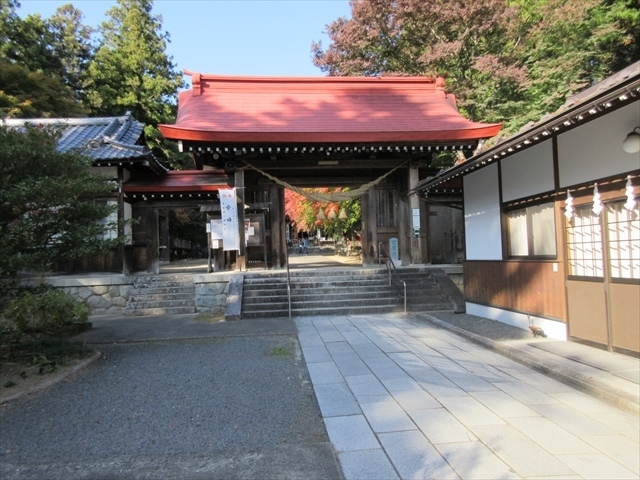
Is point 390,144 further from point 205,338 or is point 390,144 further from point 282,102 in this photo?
point 205,338

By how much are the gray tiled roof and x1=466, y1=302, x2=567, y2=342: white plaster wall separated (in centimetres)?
915

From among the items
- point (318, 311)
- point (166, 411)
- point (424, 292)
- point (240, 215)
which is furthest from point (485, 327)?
point (240, 215)

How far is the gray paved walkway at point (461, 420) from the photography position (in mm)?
2832

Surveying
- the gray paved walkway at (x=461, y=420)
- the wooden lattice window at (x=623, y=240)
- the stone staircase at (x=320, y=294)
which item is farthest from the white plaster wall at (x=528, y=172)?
the stone staircase at (x=320, y=294)

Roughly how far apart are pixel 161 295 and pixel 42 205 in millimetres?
5261

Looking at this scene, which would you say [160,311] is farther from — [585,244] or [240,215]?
[585,244]

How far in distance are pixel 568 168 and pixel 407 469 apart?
16.2ft

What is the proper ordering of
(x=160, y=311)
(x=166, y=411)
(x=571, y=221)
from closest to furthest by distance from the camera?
(x=166, y=411) < (x=571, y=221) < (x=160, y=311)

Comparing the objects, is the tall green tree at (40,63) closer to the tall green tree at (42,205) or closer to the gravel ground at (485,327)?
the tall green tree at (42,205)

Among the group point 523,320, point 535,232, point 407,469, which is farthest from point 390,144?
point 407,469

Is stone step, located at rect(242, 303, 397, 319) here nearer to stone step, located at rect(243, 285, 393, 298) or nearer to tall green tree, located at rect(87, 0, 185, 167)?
stone step, located at rect(243, 285, 393, 298)

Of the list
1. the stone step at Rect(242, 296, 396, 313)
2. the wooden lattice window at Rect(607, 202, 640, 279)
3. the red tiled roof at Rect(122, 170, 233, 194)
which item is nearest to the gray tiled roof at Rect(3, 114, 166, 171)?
the red tiled roof at Rect(122, 170, 233, 194)

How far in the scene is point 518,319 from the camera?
7035 mm

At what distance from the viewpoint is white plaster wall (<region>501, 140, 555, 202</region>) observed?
6.21m
